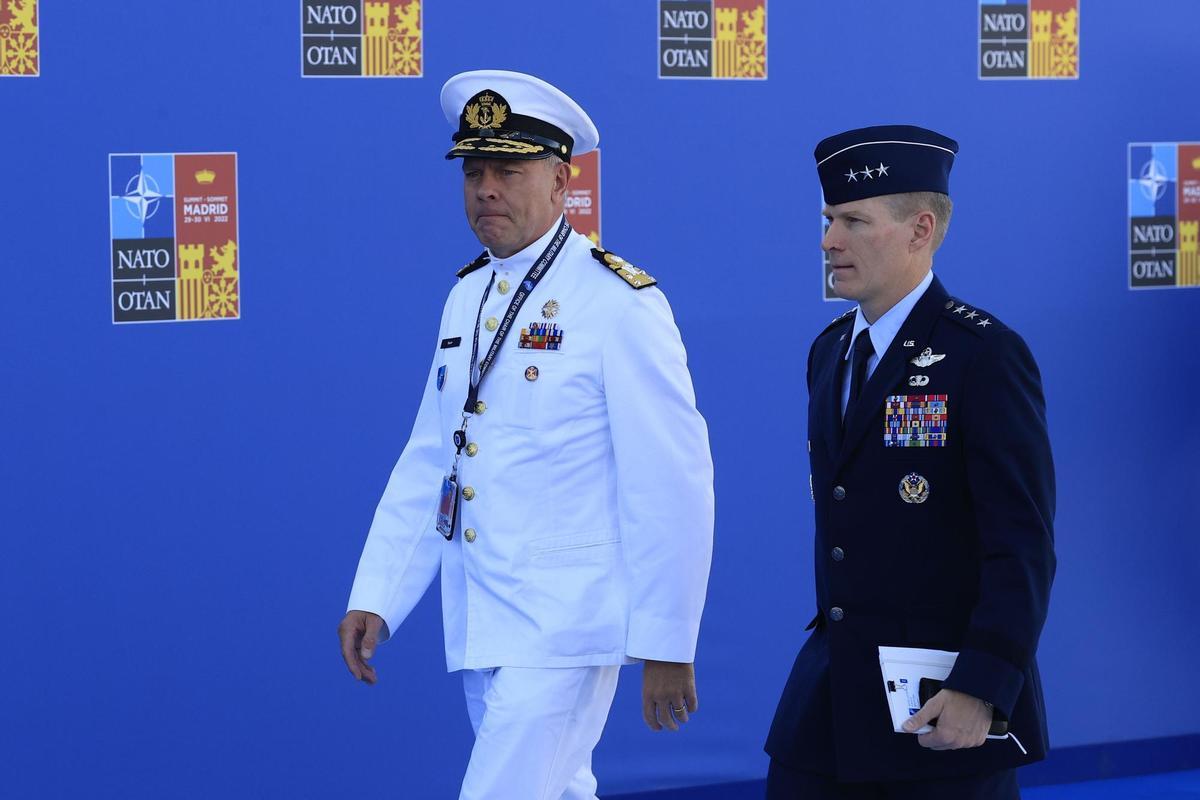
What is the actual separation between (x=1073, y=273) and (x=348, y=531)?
188 centimetres

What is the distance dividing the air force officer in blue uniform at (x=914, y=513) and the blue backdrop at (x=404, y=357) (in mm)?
1516

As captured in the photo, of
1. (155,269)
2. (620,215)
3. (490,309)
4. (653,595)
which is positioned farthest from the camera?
(620,215)

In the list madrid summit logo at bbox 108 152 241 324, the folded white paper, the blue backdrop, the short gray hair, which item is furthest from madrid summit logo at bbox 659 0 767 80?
the folded white paper

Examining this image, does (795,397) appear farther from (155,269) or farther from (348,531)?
(155,269)

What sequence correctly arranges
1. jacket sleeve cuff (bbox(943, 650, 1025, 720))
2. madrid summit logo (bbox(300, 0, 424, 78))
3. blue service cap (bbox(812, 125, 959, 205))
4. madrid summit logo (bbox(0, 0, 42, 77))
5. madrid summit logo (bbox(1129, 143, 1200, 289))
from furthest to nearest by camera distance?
madrid summit logo (bbox(1129, 143, 1200, 289)), madrid summit logo (bbox(300, 0, 424, 78)), madrid summit logo (bbox(0, 0, 42, 77)), blue service cap (bbox(812, 125, 959, 205)), jacket sleeve cuff (bbox(943, 650, 1025, 720))

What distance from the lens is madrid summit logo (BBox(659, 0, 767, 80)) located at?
11.7 ft

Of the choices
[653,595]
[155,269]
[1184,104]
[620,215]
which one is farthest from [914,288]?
[1184,104]

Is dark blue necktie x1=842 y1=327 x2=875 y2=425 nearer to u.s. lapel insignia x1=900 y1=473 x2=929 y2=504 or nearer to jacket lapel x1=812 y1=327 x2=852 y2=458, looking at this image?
jacket lapel x1=812 y1=327 x2=852 y2=458

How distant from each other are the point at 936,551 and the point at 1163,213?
235cm

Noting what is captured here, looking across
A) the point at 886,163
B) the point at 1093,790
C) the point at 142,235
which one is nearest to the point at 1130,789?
the point at 1093,790

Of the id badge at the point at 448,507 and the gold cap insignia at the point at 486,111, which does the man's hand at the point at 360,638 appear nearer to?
the id badge at the point at 448,507

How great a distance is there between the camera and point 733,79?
11.8 feet

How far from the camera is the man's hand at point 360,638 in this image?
241 centimetres

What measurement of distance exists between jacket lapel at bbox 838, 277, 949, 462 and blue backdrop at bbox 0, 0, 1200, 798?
5.28 feet
